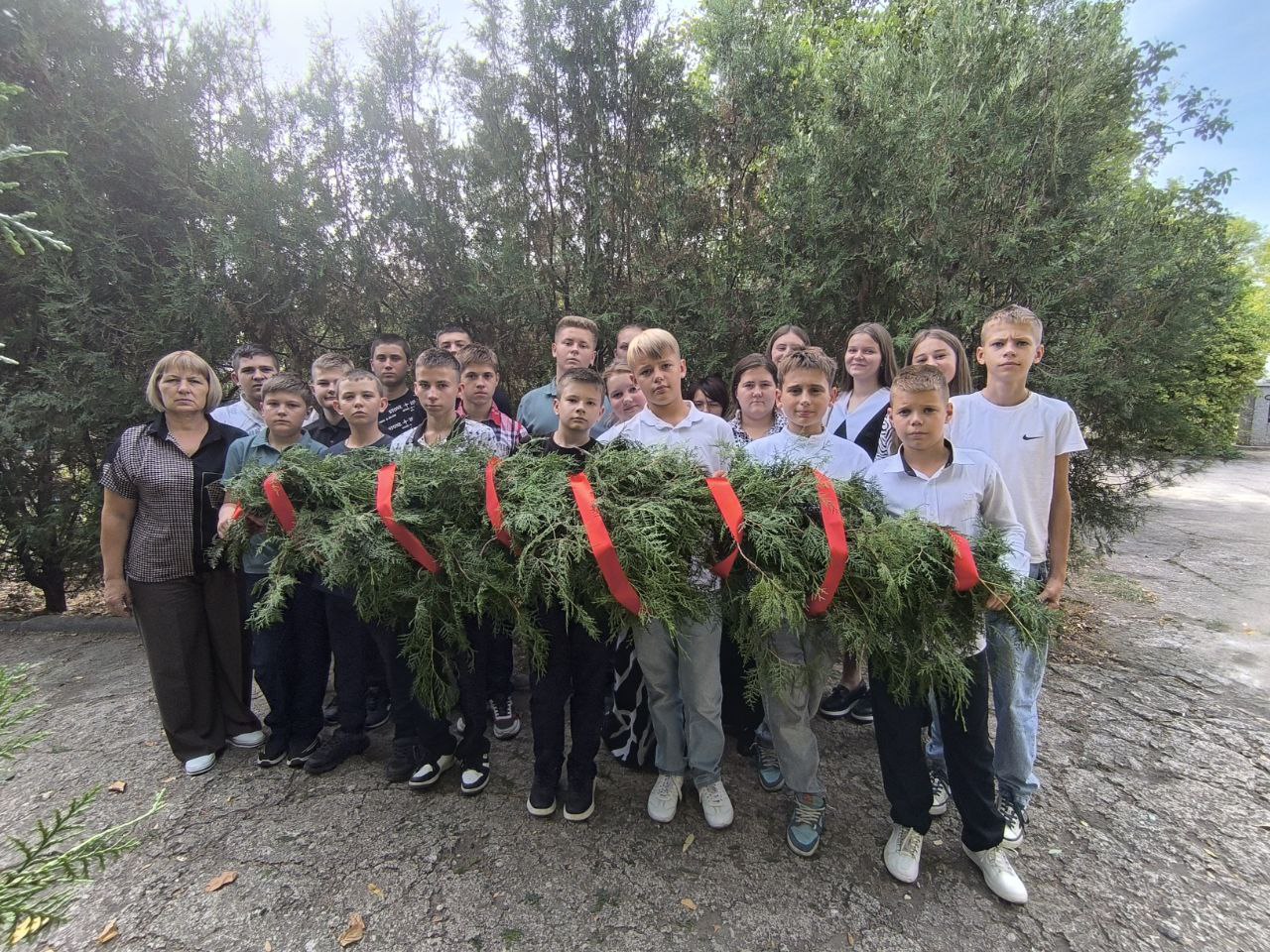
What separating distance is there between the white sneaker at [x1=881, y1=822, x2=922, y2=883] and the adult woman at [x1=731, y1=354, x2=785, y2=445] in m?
2.16

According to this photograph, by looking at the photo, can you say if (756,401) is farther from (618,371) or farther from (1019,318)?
(1019,318)

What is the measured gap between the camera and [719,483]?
2.42m

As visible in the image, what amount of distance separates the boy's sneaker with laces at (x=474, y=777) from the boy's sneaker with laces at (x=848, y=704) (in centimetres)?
216

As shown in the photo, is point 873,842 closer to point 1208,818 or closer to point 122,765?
point 1208,818

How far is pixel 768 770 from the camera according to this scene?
3.23 meters

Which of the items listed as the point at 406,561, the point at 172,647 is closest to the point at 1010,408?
the point at 406,561

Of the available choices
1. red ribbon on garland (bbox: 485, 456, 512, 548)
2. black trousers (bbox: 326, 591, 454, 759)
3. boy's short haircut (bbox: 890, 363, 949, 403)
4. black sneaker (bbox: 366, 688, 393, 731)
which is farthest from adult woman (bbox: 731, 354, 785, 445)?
black sneaker (bbox: 366, 688, 393, 731)

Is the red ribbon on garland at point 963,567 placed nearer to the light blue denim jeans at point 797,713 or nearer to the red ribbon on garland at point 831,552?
the red ribbon on garland at point 831,552

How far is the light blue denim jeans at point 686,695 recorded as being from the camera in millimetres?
2824

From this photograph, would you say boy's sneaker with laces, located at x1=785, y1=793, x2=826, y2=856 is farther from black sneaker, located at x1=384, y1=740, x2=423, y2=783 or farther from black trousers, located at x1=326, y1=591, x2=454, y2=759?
black sneaker, located at x1=384, y1=740, x2=423, y2=783

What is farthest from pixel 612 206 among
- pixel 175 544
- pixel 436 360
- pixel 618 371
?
pixel 175 544

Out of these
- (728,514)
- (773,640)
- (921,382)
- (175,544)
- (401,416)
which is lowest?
(773,640)

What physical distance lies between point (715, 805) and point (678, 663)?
722mm

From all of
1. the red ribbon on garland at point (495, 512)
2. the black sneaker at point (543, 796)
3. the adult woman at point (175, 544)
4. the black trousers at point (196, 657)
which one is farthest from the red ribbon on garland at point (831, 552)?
the black trousers at point (196, 657)
